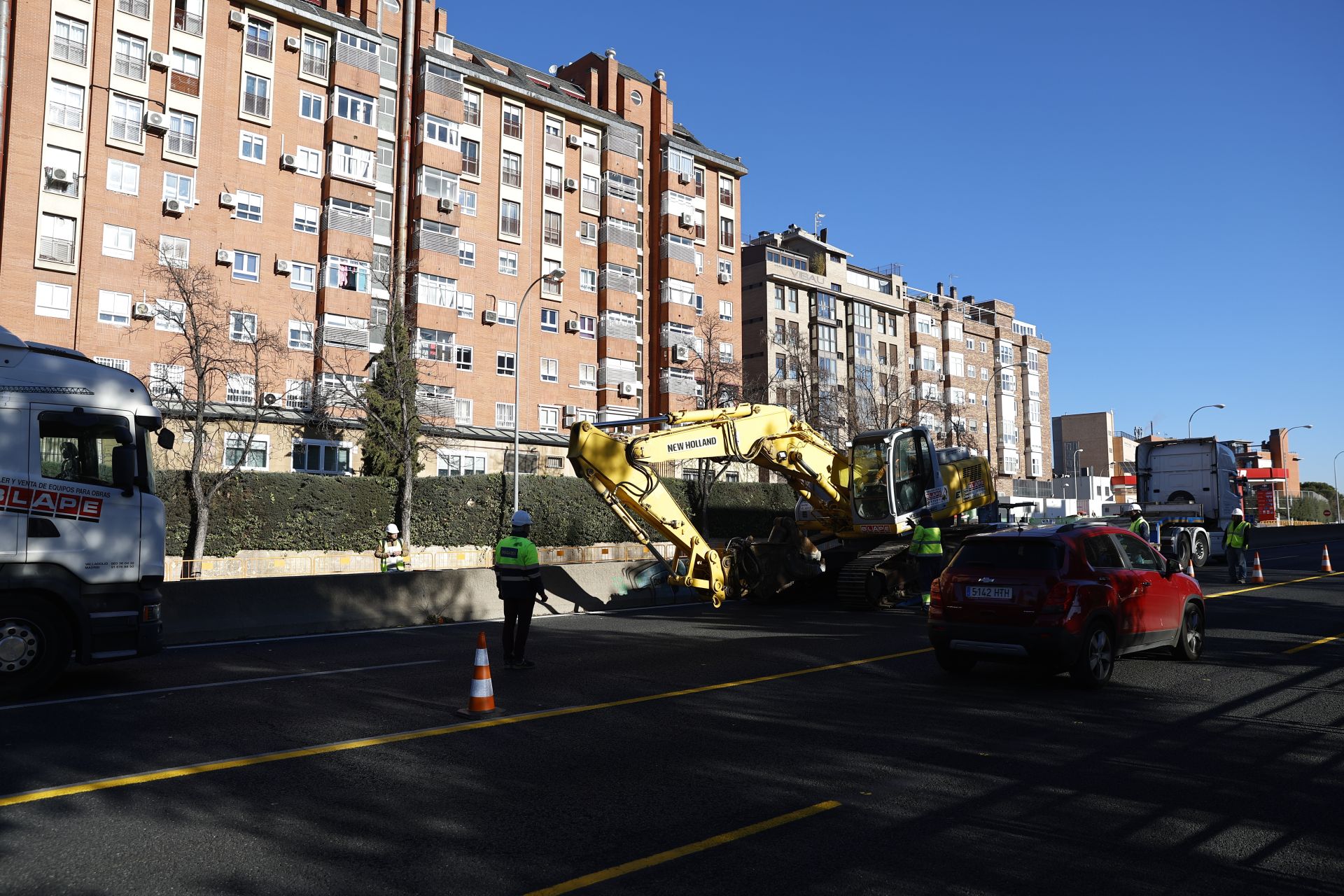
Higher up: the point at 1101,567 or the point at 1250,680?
the point at 1101,567

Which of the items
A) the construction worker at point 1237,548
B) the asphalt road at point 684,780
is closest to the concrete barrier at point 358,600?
the asphalt road at point 684,780

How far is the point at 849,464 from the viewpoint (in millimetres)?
18844

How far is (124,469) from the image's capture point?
382 inches

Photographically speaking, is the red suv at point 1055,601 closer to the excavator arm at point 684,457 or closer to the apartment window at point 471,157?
the excavator arm at point 684,457

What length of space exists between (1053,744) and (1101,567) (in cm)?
321

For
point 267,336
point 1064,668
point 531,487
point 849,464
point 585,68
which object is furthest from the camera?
point 585,68

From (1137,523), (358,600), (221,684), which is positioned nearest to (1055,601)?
(221,684)

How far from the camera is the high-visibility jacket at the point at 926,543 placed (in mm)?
15664

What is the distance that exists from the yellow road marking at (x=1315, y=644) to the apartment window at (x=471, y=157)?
4299 cm

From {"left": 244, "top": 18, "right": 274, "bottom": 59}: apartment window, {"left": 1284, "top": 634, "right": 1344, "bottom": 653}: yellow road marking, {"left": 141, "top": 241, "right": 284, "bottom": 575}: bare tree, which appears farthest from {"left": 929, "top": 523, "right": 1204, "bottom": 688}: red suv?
{"left": 244, "top": 18, "right": 274, "bottom": 59}: apartment window

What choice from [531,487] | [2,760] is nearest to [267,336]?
[531,487]

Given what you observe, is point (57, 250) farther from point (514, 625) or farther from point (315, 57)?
point (514, 625)

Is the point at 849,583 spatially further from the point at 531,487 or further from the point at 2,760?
the point at 531,487

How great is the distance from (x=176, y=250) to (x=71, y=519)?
3331cm
